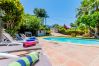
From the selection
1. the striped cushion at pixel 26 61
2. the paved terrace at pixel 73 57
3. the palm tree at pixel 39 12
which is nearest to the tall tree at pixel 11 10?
the paved terrace at pixel 73 57

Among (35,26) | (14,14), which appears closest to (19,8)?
(14,14)

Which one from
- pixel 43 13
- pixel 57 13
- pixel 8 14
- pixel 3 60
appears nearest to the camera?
pixel 3 60

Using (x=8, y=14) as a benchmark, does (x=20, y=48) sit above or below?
below

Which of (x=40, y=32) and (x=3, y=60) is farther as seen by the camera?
(x=40, y=32)

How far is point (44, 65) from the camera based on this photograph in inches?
248

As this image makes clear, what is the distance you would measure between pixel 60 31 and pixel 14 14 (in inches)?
1478

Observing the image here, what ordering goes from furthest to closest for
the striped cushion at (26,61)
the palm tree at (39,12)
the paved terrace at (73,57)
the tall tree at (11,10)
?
the palm tree at (39,12) < the tall tree at (11,10) < the paved terrace at (73,57) < the striped cushion at (26,61)

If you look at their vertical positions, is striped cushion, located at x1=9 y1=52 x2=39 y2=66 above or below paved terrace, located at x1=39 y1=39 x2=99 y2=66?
above

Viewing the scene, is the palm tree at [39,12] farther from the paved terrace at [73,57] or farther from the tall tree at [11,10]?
the paved terrace at [73,57]

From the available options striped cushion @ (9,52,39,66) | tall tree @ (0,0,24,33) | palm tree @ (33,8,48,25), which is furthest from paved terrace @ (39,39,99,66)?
palm tree @ (33,8,48,25)

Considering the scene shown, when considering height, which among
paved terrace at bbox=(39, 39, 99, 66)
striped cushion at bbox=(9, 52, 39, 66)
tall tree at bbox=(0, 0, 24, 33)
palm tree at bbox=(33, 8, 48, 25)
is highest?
palm tree at bbox=(33, 8, 48, 25)

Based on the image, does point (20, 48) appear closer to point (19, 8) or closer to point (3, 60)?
point (3, 60)

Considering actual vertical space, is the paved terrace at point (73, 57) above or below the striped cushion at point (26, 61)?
below

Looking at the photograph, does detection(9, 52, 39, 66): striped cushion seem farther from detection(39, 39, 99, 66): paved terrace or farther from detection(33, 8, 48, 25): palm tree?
detection(33, 8, 48, 25): palm tree
